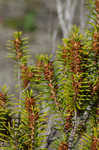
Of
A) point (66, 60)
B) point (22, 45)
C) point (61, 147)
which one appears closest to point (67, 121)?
point (61, 147)

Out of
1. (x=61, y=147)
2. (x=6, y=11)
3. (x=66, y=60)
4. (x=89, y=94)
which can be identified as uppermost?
(x=6, y=11)

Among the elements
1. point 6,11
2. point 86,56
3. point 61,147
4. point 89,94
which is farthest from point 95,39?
point 6,11

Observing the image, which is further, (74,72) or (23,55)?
(23,55)

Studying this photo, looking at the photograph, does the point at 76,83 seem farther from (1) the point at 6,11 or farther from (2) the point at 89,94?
(1) the point at 6,11

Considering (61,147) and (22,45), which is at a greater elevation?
(22,45)

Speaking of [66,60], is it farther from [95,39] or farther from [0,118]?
[0,118]

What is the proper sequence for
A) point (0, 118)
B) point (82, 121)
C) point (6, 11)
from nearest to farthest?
point (0, 118)
point (82, 121)
point (6, 11)

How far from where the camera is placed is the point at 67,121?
0.57 m

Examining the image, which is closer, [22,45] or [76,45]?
[76,45]

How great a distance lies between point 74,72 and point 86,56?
8 cm

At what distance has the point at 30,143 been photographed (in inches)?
20.8

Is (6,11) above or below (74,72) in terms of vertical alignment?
above

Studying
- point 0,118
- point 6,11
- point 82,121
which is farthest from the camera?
point 6,11

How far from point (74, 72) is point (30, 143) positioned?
235mm
